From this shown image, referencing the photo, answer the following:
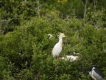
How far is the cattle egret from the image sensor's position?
804cm

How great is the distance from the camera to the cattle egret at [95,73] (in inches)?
317

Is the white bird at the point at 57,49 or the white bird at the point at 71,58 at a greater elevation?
the white bird at the point at 57,49

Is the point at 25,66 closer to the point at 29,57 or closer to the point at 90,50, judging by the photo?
the point at 29,57

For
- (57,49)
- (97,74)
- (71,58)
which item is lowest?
(97,74)

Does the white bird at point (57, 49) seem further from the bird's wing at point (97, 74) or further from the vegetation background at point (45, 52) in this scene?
the bird's wing at point (97, 74)

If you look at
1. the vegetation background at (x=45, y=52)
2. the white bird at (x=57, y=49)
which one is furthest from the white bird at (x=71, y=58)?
the white bird at (x=57, y=49)

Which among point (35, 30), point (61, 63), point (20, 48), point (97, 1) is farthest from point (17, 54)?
point (97, 1)

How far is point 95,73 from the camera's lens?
8.11m

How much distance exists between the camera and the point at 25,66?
8.56m

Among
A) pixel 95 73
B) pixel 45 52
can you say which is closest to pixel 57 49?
pixel 45 52

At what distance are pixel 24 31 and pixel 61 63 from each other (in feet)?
4.68

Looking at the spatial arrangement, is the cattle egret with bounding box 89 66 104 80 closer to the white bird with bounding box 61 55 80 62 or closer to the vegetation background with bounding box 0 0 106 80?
the vegetation background with bounding box 0 0 106 80

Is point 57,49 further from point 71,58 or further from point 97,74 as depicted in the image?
point 97,74

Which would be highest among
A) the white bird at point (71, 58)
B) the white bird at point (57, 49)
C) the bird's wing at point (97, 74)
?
the white bird at point (57, 49)
